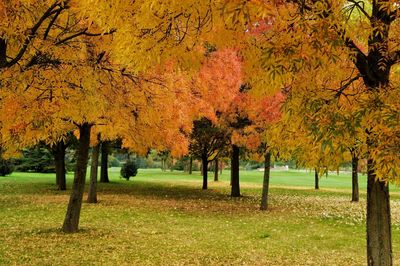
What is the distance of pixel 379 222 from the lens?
6301 millimetres

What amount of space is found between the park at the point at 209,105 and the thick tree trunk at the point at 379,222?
19 millimetres

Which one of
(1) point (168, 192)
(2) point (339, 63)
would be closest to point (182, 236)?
(2) point (339, 63)

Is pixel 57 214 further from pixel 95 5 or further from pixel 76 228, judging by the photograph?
pixel 95 5

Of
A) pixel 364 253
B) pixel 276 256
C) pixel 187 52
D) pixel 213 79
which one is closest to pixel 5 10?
pixel 187 52

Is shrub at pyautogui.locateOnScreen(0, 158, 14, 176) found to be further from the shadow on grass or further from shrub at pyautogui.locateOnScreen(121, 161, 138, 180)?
the shadow on grass

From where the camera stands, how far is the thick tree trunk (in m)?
6.28

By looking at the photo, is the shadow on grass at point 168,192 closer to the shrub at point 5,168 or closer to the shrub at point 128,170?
the shrub at point 128,170

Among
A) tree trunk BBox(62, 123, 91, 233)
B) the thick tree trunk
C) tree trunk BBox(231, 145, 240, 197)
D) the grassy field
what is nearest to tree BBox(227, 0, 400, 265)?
the thick tree trunk

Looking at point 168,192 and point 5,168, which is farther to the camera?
point 5,168

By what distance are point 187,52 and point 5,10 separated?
2438 mm

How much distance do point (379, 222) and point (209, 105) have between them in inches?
461

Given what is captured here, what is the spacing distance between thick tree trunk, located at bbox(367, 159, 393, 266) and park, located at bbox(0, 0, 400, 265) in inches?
0.7

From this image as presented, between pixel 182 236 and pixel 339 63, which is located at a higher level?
pixel 339 63

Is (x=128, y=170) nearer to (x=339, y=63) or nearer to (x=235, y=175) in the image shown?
(x=235, y=175)
